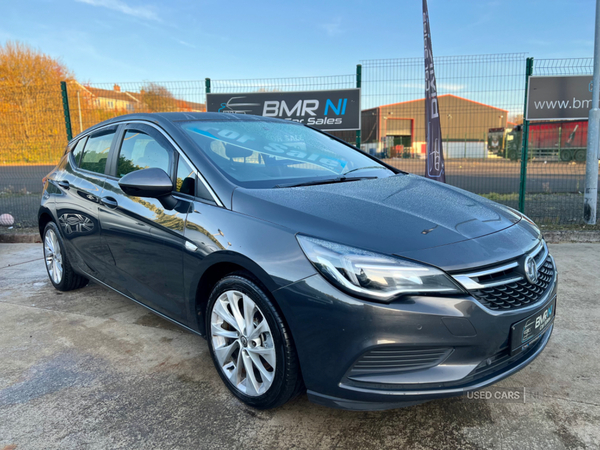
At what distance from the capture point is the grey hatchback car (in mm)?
1766

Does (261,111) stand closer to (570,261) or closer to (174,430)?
(570,261)

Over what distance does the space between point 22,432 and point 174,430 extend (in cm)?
74

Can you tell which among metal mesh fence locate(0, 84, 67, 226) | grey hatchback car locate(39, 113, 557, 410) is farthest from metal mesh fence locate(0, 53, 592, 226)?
grey hatchback car locate(39, 113, 557, 410)

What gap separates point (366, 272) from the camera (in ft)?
5.82

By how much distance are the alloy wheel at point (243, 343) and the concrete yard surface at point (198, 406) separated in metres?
0.17

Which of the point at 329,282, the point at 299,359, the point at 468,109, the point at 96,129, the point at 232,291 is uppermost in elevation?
the point at 468,109

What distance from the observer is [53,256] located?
423 cm

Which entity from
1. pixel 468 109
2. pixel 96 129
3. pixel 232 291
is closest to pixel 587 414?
pixel 232 291

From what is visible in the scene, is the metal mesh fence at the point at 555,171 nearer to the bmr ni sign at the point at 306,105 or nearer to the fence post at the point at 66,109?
the bmr ni sign at the point at 306,105

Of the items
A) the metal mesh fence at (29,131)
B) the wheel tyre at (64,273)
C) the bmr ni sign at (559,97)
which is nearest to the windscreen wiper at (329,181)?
the wheel tyre at (64,273)

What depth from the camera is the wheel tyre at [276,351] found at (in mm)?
1960

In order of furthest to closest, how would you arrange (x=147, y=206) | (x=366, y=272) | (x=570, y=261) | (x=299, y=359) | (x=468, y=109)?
(x=468, y=109) < (x=570, y=261) < (x=147, y=206) < (x=299, y=359) < (x=366, y=272)

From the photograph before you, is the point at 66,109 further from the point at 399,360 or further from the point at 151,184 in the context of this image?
the point at 399,360

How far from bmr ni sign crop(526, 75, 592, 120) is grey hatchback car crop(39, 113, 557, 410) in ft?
15.2
